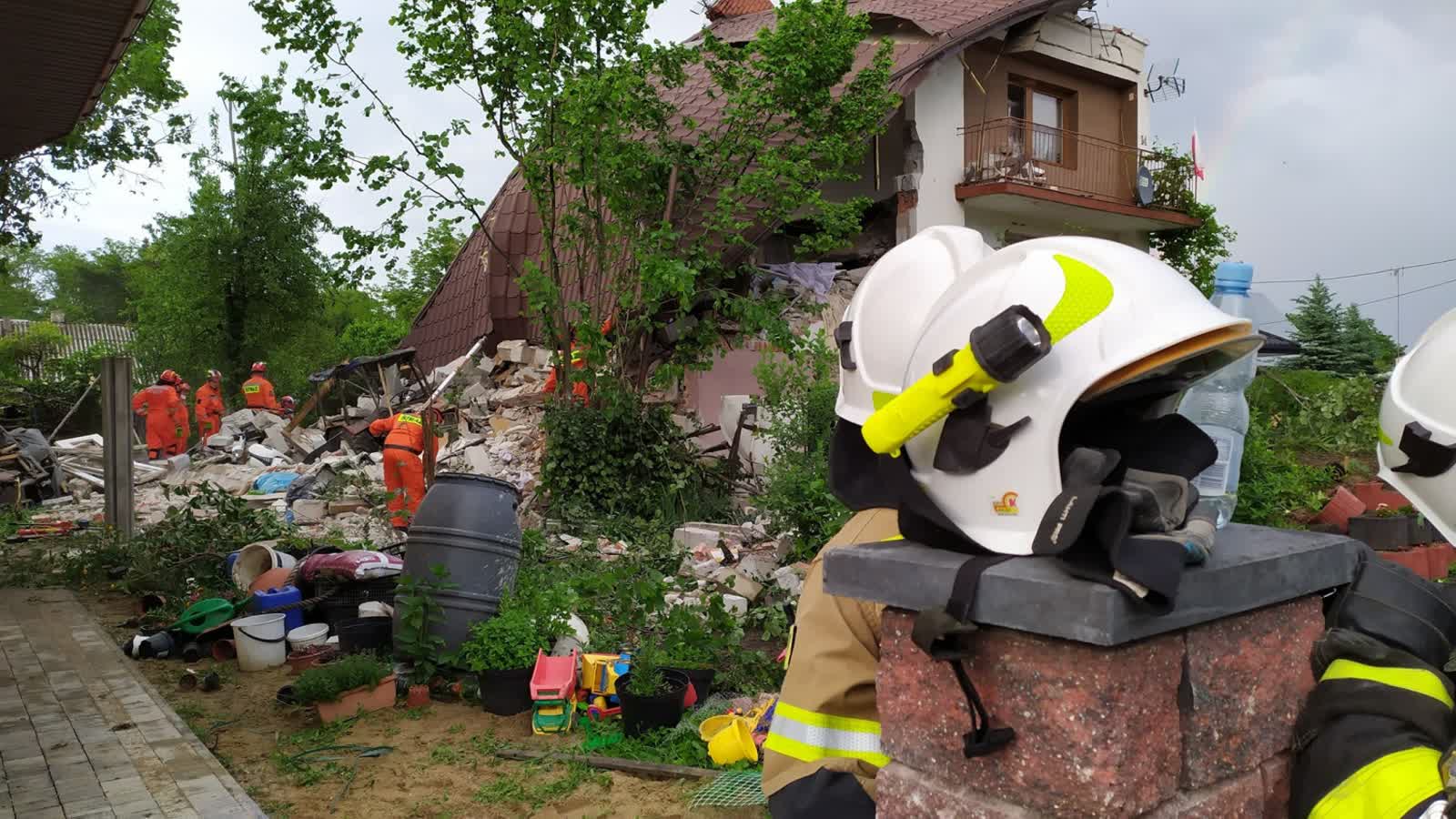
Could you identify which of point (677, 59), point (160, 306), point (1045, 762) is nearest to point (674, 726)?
point (1045, 762)

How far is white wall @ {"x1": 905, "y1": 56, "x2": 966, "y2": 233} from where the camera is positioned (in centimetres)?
1602

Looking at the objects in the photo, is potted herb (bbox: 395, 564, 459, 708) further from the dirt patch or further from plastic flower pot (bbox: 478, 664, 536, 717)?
plastic flower pot (bbox: 478, 664, 536, 717)

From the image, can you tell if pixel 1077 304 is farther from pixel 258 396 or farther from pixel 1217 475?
pixel 258 396

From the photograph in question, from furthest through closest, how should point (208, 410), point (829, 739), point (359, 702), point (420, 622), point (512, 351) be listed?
point (208, 410)
point (512, 351)
point (420, 622)
point (359, 702)
point (829, 739)

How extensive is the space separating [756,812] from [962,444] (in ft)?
11.2

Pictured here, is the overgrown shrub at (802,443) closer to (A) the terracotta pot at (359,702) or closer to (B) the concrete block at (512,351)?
(A) the terracotta pot at (359,702)

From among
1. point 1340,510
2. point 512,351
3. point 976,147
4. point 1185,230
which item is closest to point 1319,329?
point 1185,230

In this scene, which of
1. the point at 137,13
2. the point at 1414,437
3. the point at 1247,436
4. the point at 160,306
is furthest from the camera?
the point at 160,306

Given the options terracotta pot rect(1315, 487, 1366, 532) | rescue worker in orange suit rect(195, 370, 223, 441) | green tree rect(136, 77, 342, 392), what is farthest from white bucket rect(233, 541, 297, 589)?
green tree rect(136, 77, 342, 392)

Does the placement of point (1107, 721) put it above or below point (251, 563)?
above

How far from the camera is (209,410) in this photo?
814 inches

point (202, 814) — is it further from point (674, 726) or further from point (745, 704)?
point (745, 704)

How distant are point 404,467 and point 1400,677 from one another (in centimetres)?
1035

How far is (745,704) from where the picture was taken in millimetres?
5754
